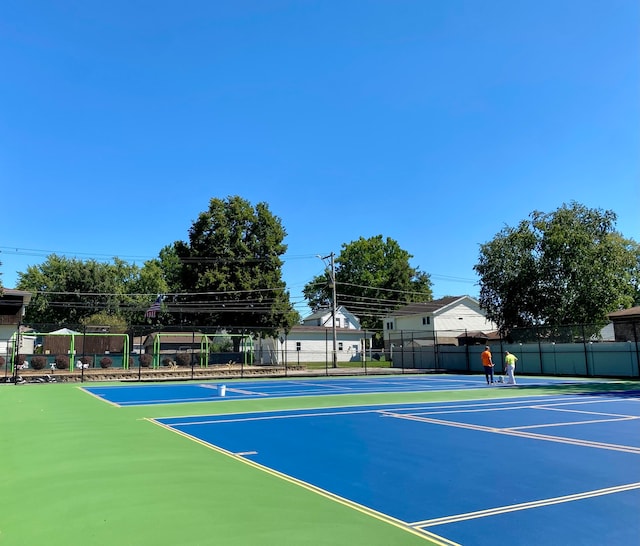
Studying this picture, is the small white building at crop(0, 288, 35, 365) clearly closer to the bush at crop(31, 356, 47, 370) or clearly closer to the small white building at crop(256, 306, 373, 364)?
the bush at crop(31, 356, 47, 370)

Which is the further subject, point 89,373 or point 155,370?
point 155,370

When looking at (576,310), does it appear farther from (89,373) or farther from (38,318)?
(38,318)

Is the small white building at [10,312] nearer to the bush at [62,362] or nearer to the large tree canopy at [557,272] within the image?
the bush at [62,362]

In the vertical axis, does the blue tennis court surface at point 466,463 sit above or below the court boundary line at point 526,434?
above

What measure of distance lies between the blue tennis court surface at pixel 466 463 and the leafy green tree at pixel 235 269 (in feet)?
112

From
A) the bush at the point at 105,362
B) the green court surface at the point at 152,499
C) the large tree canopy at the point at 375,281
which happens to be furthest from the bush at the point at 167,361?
the large tree canopy at the point at 375,281

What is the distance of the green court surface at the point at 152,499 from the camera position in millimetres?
4711

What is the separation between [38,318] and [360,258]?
1820 inches

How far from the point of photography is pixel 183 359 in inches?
1496

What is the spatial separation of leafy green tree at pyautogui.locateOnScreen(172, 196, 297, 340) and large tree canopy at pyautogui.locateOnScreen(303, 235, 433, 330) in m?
26.1

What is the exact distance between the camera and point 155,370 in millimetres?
33062

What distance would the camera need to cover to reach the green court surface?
15.5 ft

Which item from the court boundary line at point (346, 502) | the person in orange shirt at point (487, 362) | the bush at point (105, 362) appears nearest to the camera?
the court boundary line at point (346, 502)

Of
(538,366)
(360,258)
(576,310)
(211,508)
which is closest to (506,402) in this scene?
(211,508)
